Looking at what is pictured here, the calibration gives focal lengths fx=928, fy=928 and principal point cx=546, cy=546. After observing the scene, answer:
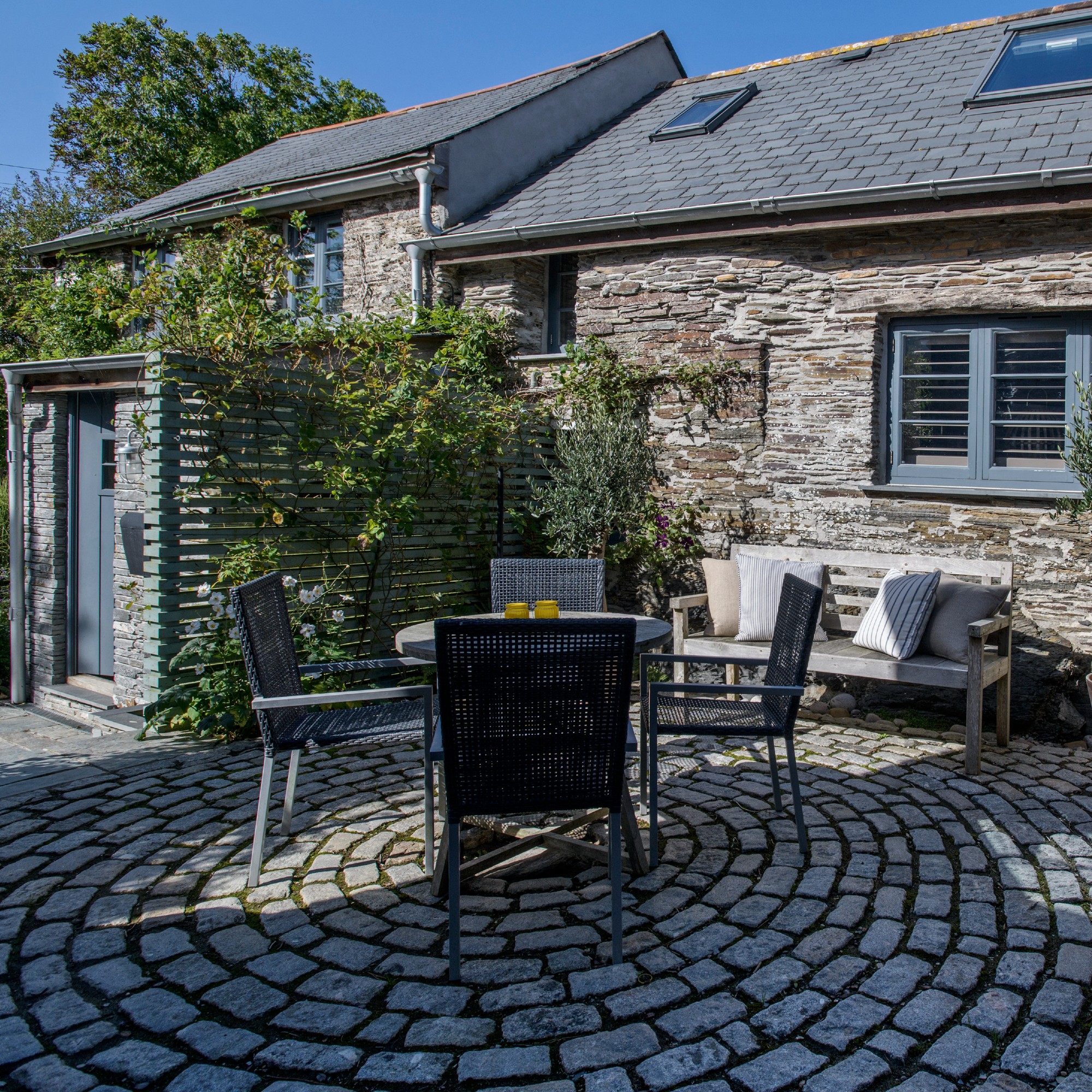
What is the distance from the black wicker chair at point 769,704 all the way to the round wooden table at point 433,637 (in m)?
0.18

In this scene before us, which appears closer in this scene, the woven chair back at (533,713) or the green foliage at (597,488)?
the woven chair back at (533,713)

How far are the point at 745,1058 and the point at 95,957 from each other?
188 centimetres

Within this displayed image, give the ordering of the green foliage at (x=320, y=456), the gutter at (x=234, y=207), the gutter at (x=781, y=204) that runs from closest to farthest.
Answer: the green foliage at (x=320, y=456) → the gutter at (x=781, y=204) → the gutter at (x=234, y=207)

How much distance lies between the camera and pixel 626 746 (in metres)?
2.78

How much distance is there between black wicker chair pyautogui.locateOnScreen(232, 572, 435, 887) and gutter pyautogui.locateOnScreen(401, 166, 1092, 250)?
4531 millimetres

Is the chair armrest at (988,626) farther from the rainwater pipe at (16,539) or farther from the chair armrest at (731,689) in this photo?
the rainwater pipe at (16,539)

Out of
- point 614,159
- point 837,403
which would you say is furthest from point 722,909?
point 614,159

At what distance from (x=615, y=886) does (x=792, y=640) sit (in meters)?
1.36

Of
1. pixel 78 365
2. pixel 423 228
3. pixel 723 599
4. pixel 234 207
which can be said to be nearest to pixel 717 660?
pixel 723 599

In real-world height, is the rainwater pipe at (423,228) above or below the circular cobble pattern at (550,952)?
above

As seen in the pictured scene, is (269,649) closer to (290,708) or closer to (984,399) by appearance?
(290,708)

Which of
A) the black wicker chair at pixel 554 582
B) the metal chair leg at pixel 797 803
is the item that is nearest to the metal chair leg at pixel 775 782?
the metal chair leg at pixel 797 803

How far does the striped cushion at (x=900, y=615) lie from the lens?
17.3 feet

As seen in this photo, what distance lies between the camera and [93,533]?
6.95 meters
